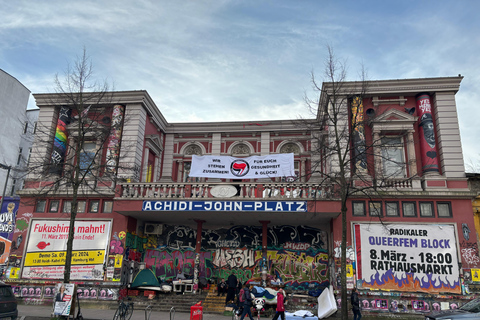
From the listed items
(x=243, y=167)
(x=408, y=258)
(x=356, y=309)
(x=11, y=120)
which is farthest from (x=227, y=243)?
(x=11, y=120)

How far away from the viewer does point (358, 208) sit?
18.9 m

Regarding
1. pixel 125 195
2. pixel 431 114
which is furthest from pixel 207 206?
pixel 431 114

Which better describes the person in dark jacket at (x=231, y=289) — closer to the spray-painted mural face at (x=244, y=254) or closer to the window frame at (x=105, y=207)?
the spray-painted mural face at (x=244, y=254)

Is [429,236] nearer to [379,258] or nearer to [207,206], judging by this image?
[379,258]

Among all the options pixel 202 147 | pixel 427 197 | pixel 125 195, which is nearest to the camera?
pixel 427 197

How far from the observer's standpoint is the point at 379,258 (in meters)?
18.0

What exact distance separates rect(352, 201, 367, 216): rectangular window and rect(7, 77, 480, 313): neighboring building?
0.17 ft

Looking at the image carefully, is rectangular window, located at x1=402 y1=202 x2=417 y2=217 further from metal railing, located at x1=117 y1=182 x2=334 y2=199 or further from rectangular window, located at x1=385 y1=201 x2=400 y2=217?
metal railing, located at x1=117 y1=182 x2=334 y2=199

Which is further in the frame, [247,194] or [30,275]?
[30,275]

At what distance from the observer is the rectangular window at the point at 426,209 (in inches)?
725

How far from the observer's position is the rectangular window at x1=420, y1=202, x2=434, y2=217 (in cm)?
1841

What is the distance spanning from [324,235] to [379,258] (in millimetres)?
3616

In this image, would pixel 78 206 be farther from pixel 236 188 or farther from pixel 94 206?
pixel 236 188

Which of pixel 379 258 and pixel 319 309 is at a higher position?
pixel 379 258
